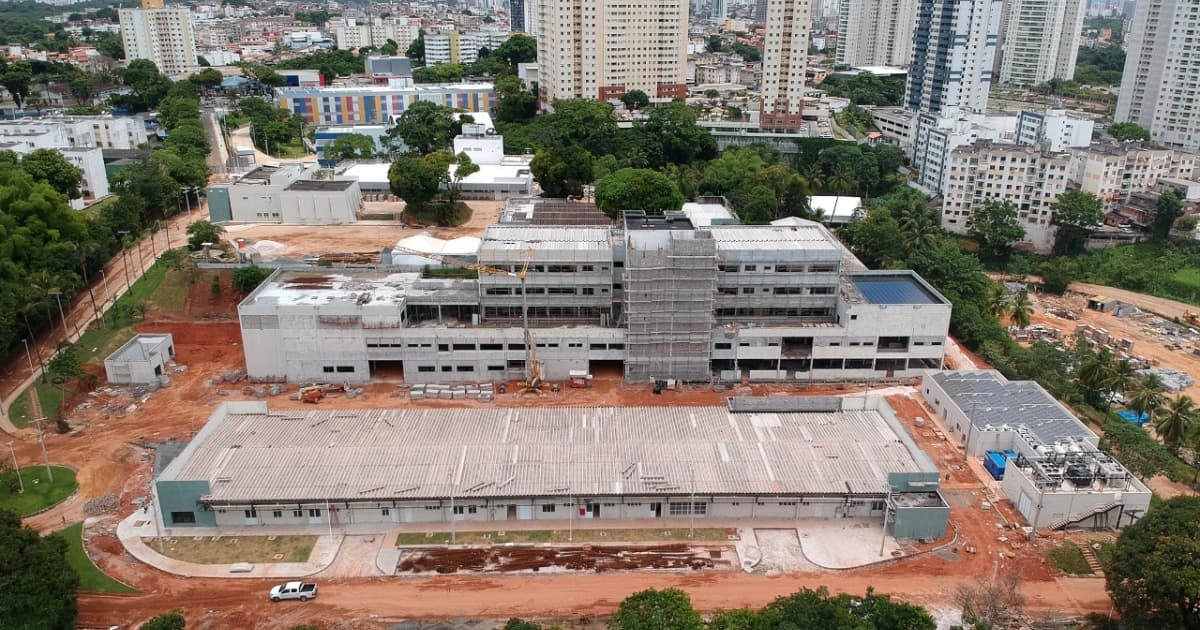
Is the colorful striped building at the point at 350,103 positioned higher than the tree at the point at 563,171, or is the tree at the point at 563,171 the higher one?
the colorful striped building at the point at 350,103

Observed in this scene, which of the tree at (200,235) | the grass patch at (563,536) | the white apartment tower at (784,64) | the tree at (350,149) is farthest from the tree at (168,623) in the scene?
the white apartment tower at (784,64)

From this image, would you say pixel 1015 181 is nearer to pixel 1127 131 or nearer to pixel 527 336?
pixel 1127 131

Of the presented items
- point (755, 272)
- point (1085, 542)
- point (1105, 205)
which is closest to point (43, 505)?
point (755, 272)

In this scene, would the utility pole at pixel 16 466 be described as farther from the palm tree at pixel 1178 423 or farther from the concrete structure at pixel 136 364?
the palm tree at pixel 1178 423

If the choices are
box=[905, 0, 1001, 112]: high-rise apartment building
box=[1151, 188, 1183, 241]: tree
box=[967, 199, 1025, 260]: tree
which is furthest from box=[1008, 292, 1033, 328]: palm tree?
box=[905, 0, 1001, 112]: high-rise apartment building

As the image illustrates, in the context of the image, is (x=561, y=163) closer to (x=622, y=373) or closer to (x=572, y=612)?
(x=622, y=373)

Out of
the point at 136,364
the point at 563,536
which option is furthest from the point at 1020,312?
the point at 136,364
